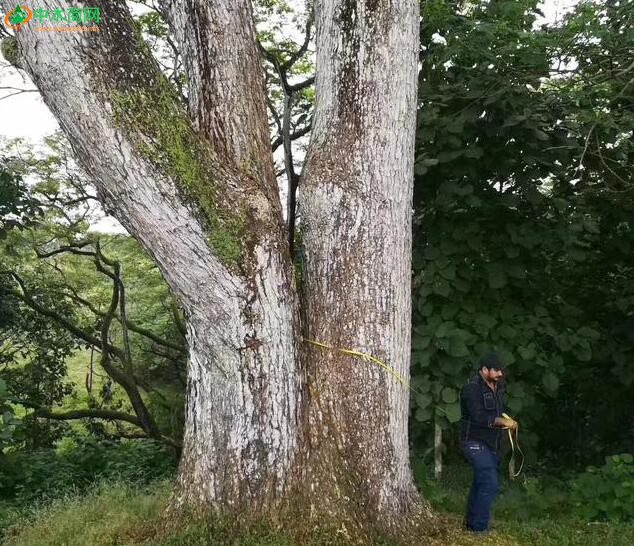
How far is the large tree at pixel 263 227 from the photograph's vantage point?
3.06 metres

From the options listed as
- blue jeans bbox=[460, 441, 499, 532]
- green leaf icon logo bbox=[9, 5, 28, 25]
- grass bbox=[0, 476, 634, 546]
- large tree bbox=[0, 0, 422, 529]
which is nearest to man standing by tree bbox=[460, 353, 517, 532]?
blue jeans bbox=[460, 441, 499, 532]

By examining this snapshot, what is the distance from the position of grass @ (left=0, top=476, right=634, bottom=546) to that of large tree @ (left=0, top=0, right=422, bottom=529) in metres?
0.16

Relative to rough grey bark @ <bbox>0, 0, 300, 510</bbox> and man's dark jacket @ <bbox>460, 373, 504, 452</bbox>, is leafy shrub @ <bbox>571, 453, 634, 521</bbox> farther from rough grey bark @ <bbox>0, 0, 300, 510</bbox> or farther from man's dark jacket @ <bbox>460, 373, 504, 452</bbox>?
rough grey bark @ <bbox>0, 0, 300, 510</bbox>

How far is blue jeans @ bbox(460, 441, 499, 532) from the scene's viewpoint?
4074 mm

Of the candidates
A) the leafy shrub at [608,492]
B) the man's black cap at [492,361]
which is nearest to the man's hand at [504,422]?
the man's black cap at [492,361]

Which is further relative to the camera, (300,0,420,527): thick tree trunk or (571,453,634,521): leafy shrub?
(571,453,634,521): leafy shrub

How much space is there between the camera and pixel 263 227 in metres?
3.38

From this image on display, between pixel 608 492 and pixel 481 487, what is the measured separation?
1277mm

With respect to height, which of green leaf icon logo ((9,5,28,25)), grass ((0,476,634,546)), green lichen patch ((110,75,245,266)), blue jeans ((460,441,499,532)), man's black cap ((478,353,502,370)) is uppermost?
green leaf icon logo ((9,5,28,25))

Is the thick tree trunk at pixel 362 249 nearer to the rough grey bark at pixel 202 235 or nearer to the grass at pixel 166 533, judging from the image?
the rough grey bark at pixel 202 235

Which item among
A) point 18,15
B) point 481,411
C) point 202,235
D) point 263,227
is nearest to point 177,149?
point 202,235

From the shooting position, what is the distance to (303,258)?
3.68 meters

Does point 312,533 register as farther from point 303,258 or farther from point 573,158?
point 573,158

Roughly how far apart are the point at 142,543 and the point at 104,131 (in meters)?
2.25
